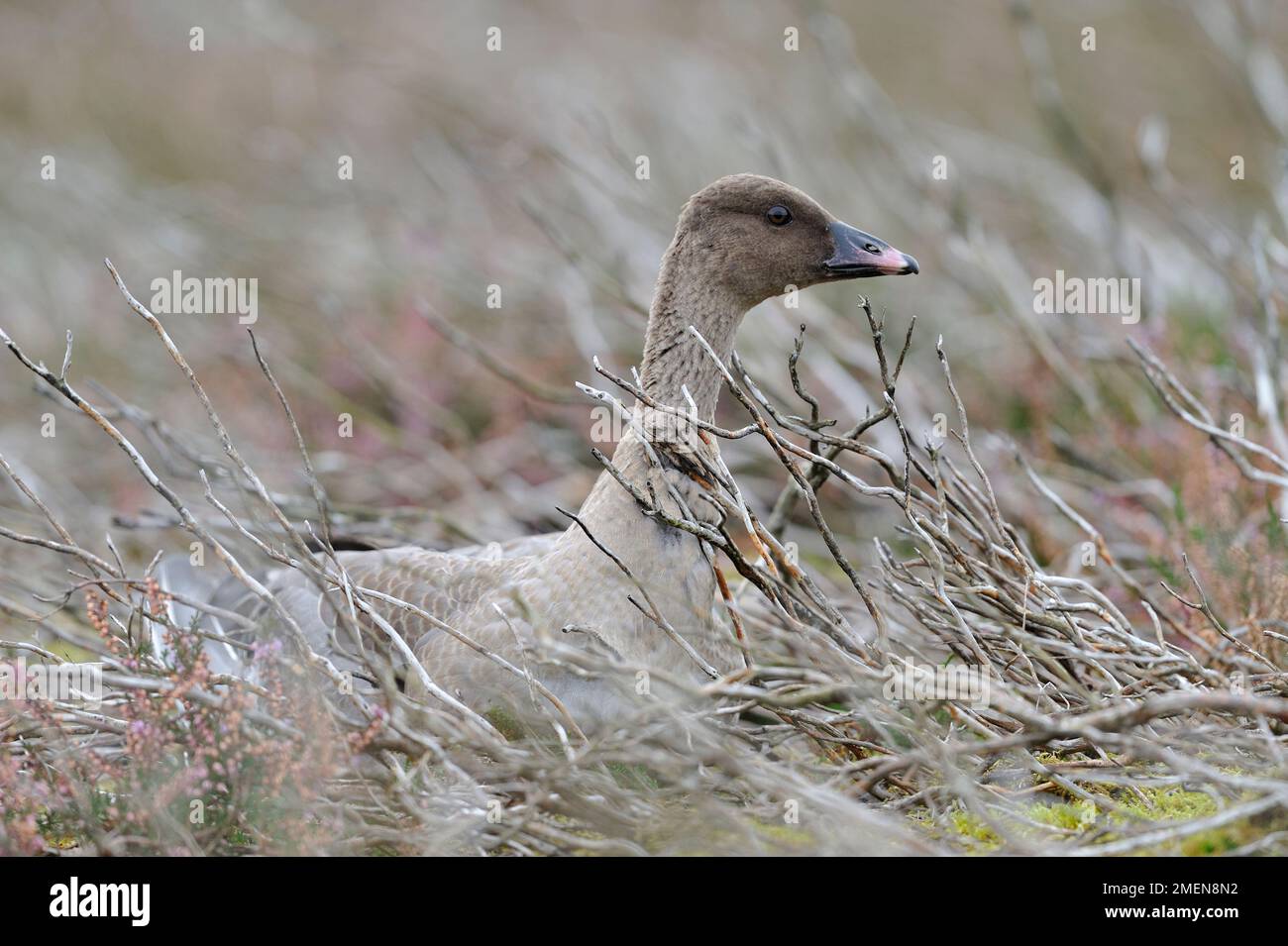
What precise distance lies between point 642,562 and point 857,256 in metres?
1.31

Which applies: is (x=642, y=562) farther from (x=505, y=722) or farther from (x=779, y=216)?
(x=779, y=216)

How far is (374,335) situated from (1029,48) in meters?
5.18

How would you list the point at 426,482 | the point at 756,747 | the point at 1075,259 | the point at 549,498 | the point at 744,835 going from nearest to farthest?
the point at 744,835, the point at 756,747, the point at 549,498, the point at 426,482, the point at 1075,259

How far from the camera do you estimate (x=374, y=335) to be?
986 cm

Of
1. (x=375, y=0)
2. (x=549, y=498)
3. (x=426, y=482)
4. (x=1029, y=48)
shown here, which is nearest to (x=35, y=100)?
(x=375, y=0)

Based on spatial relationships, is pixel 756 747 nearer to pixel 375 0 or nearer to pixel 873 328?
pixel 873 328

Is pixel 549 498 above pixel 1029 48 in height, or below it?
below

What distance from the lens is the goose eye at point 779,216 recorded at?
445cm

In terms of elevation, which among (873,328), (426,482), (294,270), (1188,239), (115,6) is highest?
(115,6)
